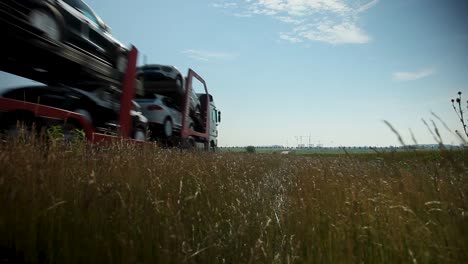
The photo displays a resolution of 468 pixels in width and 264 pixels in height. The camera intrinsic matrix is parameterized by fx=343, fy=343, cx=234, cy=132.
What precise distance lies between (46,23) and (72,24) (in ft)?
2.30

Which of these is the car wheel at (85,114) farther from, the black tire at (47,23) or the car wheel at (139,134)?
the car wheel at (139,134)

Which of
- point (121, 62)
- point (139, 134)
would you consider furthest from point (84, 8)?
point (139, 134)

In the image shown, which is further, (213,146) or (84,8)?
(213,146)

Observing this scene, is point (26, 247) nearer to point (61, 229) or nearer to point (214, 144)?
point (61, 229)

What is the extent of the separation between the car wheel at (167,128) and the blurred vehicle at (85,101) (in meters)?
2.31

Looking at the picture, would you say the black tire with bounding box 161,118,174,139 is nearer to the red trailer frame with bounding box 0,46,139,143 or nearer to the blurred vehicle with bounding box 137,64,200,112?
the blurred vehicle with bounding box 137,64,200,112

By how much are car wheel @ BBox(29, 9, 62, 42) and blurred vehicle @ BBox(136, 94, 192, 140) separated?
5044 millimetres

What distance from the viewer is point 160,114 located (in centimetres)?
1060

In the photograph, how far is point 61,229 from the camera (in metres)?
2.90

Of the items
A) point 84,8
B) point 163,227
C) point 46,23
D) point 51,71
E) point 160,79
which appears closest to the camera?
point 163,227

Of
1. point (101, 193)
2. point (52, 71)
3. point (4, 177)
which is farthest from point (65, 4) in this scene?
point (101, 193)

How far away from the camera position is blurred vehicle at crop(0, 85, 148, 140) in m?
5.26

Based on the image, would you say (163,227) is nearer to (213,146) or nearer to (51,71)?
(51,71)

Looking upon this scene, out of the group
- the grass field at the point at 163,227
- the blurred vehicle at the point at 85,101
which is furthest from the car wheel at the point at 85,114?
the grass field at the point at 163,227
